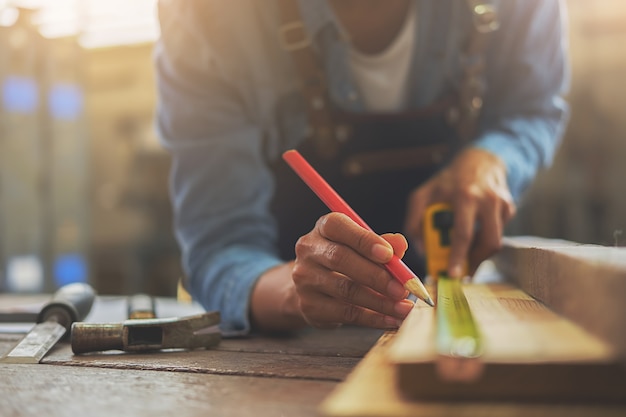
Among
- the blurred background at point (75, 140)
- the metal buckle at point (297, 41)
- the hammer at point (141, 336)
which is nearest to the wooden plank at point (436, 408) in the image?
the hammer at point (141, 336)

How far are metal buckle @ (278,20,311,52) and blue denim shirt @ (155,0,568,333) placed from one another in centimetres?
2

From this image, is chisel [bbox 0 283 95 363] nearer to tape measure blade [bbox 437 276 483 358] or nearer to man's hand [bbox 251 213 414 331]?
man's hand [bbox 251 213 414 331]

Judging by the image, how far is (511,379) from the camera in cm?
38

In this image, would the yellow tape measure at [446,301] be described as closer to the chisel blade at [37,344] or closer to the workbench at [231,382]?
the workbench at [231,382]

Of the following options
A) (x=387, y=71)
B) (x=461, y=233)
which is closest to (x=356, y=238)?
(x=461, y=233)

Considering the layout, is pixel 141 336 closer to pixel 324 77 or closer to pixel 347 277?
pixel 347 277

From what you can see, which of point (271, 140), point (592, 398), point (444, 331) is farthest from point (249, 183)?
point (592, 398)

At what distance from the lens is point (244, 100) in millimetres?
1217

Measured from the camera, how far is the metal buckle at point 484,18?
1.19 meters

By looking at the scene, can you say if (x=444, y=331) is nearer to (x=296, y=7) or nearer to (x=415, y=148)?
(x=296, y=7)

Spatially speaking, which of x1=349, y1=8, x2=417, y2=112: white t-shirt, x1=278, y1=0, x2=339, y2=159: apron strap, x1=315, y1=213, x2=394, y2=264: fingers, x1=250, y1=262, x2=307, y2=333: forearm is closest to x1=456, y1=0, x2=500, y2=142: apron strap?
x1=349, y1=8, x2=417, y2=112: white t-shirt

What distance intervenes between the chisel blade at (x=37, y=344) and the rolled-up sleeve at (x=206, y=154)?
0.29 m

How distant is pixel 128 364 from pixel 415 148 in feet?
2.73

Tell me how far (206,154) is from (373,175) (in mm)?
401
